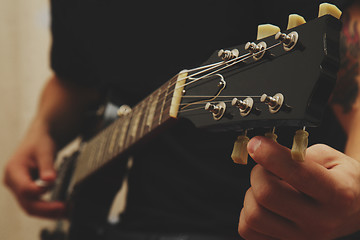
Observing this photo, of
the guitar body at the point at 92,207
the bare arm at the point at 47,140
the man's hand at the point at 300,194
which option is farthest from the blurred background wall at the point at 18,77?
the man's hand at the point at 300,194

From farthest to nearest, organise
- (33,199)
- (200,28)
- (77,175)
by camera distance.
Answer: (33,199) → (77,175) → (200,28)

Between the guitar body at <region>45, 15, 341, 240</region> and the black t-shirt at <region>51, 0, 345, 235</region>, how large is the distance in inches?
4.8

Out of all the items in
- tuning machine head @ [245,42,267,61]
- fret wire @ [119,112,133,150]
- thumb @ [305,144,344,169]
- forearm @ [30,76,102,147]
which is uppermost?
tuning machine head @ [245,42,267,61]

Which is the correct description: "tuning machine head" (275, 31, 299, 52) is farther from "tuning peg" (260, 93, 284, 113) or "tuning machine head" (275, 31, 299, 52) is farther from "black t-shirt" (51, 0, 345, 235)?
"black t-shirt" (51, 0, 345, 235)

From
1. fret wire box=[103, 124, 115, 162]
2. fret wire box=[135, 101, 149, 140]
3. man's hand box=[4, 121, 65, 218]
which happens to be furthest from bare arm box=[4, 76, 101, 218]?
fret wire box=[135, 101, 149, 140]

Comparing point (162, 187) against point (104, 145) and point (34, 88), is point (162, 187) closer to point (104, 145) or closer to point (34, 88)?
point (104, 145)

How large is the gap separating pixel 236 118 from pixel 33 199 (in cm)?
78

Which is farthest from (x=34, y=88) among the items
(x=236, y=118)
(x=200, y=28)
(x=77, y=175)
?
(x=236, y=118)

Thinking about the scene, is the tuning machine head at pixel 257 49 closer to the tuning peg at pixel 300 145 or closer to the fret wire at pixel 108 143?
the tuning peg at pixel 300 145

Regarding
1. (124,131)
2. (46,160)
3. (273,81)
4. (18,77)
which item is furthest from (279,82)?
(18,77)

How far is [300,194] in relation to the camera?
0.35m

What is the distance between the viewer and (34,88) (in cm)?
160

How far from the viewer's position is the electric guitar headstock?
1.02 ft

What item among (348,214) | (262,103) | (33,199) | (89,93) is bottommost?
(33,199)
